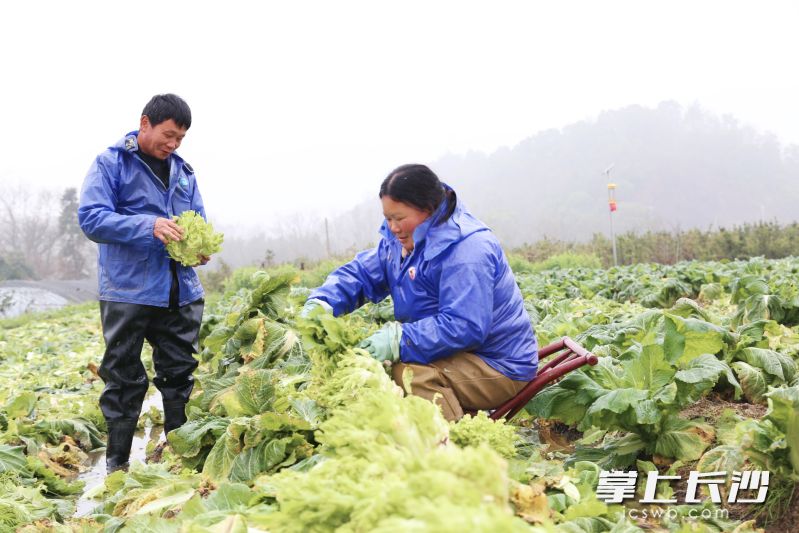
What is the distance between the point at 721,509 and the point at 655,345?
0.76m

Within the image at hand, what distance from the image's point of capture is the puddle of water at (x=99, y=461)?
3.60 meters

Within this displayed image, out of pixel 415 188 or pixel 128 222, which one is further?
pixel 128 222

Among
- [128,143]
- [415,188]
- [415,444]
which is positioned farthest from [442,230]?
[128,143]

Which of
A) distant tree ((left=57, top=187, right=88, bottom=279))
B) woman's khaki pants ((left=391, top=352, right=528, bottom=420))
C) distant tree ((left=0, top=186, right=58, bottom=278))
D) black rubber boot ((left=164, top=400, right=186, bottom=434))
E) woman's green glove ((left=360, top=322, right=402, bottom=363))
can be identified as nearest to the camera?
woman's green glove ((left=360, top=322, right=402, bottom=363))

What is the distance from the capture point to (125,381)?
4047 millimetres

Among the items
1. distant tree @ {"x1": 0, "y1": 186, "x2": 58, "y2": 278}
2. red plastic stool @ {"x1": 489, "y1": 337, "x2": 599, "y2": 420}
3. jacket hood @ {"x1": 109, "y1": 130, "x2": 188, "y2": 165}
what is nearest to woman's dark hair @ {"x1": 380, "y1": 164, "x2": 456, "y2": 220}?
red plastic stool @ {"x1": 489, "y1": 337, "x2": 599, "y2": 420}

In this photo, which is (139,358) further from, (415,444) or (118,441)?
(415,444)

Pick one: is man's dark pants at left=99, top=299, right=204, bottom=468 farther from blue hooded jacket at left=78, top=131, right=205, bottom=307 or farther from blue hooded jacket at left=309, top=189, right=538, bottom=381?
blue hooded jacket at left=309, top=189, right=538, bottom=381

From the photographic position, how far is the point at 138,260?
3943mm

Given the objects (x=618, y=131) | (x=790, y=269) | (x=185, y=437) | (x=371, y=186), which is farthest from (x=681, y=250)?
(x=618, y=131)

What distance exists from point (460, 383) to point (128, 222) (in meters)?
2.09

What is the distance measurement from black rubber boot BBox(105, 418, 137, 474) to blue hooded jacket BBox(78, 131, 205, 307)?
79cm

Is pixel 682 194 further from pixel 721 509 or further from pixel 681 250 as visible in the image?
pixel 721 509

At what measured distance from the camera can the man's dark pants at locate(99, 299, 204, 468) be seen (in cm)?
394
